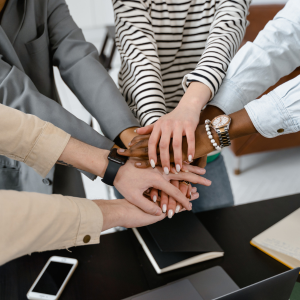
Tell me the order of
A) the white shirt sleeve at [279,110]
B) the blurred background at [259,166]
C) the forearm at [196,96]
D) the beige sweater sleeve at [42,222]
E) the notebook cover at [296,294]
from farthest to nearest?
1. the blurred background at [259,166]
2. the forearm at [196,96]
3. the white shirt sleeve at [279,110]
4. the notebook cover at [296,294]
5. the beige sweater sleeve at [42,222]

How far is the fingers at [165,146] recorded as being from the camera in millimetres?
740

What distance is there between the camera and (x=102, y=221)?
62cm

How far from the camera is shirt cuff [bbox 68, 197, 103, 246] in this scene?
587mm

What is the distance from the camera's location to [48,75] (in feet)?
3.14

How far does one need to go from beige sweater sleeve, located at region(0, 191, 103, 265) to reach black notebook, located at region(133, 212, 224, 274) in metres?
0.17

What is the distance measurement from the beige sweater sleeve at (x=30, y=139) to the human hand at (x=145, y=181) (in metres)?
0.19

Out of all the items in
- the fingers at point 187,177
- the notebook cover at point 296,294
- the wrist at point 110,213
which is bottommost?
the notebook cover at point 296,294

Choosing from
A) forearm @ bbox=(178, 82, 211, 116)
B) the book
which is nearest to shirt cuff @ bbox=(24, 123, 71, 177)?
forearm @ bbox=(178, 82, 211, 116)

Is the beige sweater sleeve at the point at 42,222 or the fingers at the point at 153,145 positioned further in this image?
the fingers at the point at 153,145

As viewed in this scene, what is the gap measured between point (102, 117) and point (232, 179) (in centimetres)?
156

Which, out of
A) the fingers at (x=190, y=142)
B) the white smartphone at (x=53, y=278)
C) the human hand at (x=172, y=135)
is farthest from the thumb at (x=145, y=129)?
the white smartphone at (x=53, y=278)

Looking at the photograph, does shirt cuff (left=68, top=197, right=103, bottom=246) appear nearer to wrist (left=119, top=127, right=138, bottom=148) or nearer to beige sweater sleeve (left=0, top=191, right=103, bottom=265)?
beige sweater sleeve (left=0, top=191, right=103, bottom=265)

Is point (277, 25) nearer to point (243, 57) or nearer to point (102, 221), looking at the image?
point (243, 57)

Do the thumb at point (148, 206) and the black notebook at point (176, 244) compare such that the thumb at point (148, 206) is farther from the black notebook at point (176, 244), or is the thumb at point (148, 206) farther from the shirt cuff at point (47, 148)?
the shirt cuff at point (47, 148)
